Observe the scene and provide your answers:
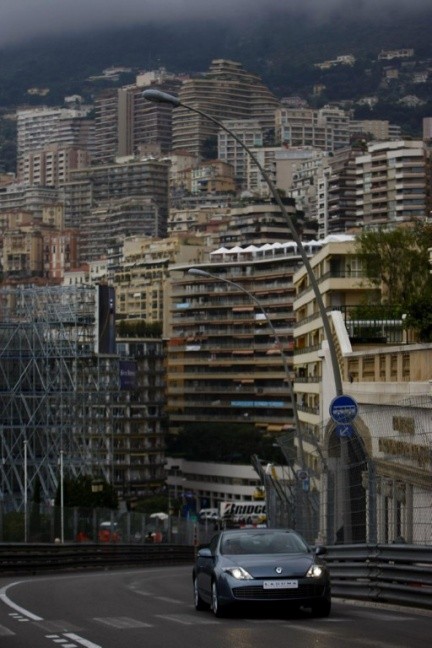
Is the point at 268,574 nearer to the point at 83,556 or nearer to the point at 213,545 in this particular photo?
the point at 213,545

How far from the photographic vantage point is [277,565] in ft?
65.9

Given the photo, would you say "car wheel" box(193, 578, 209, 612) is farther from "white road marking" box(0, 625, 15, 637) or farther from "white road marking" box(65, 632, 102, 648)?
"white road marking" box(65, 632, 102, 648)

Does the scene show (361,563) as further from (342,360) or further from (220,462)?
(220,462)

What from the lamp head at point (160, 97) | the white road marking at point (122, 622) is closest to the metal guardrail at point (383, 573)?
the white road marking at point (122, 622)

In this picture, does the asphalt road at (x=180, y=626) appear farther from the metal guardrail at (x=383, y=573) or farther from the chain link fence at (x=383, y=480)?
the chain link fence at (x=383, y=480)

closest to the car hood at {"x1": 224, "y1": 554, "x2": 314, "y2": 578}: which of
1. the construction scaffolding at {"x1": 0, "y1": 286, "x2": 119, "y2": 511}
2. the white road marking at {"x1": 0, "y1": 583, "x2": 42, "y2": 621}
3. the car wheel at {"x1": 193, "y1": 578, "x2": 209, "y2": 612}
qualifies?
the car wheel at {"x1": 193, "y1": 578, "x2": 209, "y2": 612}

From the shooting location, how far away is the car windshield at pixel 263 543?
20969 millimetres

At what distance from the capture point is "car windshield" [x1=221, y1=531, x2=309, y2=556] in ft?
68.8

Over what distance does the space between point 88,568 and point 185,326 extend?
424ft

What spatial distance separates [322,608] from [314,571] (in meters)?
0.51

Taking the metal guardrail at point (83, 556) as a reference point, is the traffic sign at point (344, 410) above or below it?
above

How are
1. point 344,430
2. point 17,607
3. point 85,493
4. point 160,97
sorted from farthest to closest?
point 85,493 < point 160,97 < point 344,430 < point 17,607

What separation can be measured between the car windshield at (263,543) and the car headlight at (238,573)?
0.70 meters

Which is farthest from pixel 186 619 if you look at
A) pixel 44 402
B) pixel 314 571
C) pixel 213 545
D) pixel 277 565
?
pixel 44 402
